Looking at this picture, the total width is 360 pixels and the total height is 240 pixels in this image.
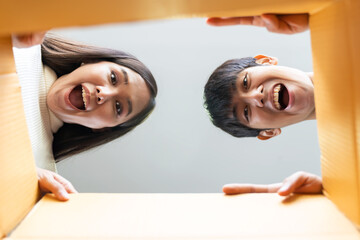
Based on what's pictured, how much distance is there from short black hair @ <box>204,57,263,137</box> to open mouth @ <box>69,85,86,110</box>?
490 millimetres

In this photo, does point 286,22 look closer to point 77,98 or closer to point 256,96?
point 256,96

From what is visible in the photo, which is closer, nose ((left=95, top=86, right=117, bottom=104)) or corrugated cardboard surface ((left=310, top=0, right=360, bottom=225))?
corrugated cardboard surface ((left=310, top=0, right=360, bottom=225))

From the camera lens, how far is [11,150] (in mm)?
700

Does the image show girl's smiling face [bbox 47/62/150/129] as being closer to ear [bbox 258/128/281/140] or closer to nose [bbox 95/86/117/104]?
nose [bbox 95/86/117/104]

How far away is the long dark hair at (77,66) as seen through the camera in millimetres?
1354


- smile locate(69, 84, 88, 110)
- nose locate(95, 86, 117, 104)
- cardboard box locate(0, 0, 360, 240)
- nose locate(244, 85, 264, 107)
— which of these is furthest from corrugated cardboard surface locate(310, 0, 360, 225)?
smile locate(69, 84, 88, 110)

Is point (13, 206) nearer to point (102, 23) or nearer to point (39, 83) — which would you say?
point (102, 23)

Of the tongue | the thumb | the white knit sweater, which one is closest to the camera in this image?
the thumb

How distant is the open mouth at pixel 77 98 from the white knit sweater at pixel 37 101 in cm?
10

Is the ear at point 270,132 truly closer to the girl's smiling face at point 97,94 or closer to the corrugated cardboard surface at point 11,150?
the girl's smiling face at point 97,94

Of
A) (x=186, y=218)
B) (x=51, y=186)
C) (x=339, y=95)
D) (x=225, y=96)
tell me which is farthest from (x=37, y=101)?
(x=339, y=95)

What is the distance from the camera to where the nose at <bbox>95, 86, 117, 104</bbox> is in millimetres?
1208

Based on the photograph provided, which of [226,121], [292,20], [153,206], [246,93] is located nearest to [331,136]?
[292,20]

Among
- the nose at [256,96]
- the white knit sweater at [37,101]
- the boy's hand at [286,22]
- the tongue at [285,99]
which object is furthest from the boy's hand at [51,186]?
the tongue at [285,99]
